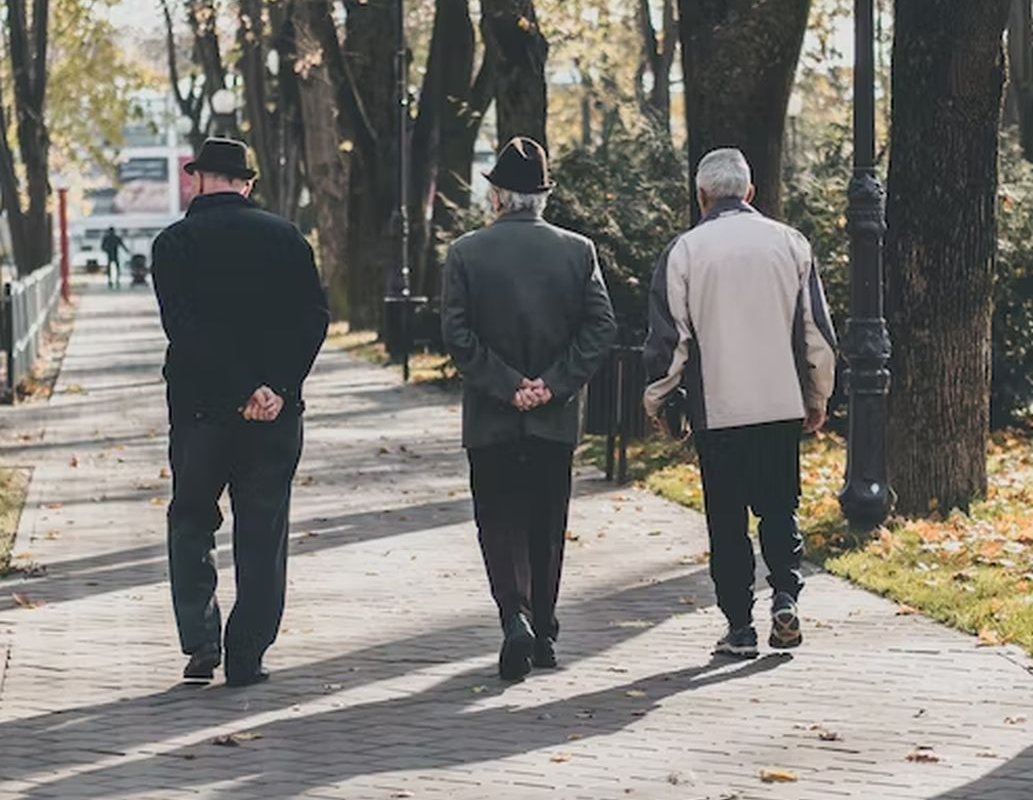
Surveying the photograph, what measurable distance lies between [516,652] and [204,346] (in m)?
1.50

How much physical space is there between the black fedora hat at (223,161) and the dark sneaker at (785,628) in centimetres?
245

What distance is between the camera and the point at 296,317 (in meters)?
9.21

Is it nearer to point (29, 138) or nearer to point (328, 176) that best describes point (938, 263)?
point (328, 176)

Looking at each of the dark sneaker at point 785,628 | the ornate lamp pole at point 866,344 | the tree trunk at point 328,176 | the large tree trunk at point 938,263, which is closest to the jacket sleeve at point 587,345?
the dark sneaker at point 785,628

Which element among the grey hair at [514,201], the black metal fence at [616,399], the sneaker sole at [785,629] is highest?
the grey hair at [514,201]

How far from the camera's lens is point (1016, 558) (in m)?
12.2

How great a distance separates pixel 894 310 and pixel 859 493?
1.30 m

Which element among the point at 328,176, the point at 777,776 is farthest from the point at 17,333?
the point at 777,776

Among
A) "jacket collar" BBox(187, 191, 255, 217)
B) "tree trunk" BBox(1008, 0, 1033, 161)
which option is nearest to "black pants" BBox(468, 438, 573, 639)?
"jacket collar" BBox(187, 191, 255, 217)

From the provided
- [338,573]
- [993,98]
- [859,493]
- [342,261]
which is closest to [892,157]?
[993,98]

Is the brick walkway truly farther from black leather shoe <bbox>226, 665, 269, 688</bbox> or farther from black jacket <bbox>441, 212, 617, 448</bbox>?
black jacket <bbox>441, 212, 617, 448</bbox>

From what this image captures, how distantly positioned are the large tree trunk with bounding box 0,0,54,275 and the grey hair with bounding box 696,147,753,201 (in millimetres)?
31645

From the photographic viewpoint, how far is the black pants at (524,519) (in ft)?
31.2

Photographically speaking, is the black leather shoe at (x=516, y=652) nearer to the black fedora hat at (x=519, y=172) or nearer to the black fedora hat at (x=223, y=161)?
the black fedora hat at (x=519, y=172)
